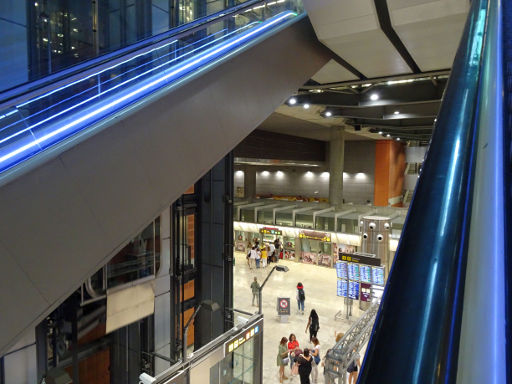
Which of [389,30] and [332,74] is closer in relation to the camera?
[389,30]

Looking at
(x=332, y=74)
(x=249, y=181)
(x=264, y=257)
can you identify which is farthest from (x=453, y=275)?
(x=249, y=181)

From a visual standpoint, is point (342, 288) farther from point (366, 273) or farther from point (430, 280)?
point (430, 280)

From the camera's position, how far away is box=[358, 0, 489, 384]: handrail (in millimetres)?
558

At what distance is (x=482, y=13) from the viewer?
3.63m

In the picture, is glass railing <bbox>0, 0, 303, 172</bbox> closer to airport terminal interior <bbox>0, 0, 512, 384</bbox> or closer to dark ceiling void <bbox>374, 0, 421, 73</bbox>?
airport terminal interior <bbox>0, 0, 512, 384</bbox>

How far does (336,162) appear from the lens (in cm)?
2455

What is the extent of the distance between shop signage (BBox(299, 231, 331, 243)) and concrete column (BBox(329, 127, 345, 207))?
502 cm

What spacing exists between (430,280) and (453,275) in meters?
0.05

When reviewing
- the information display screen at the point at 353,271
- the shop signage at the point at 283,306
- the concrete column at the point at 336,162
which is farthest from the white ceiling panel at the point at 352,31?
the concrete column at the point at 336,162

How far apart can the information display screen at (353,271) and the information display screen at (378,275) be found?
596 millimetres

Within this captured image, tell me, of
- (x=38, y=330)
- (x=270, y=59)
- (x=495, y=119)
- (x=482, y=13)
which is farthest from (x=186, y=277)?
(x=495, y=119)

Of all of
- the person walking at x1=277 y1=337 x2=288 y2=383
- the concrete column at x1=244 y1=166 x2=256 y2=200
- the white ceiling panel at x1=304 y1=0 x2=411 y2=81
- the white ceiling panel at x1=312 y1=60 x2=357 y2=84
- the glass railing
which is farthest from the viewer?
the concrete column at x1=244 y1=166 x2=256 y2=200

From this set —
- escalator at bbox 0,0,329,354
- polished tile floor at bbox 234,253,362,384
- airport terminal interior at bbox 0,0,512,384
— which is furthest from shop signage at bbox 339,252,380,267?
escalator at bbox 0,0,329,354

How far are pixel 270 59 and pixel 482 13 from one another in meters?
3.46
